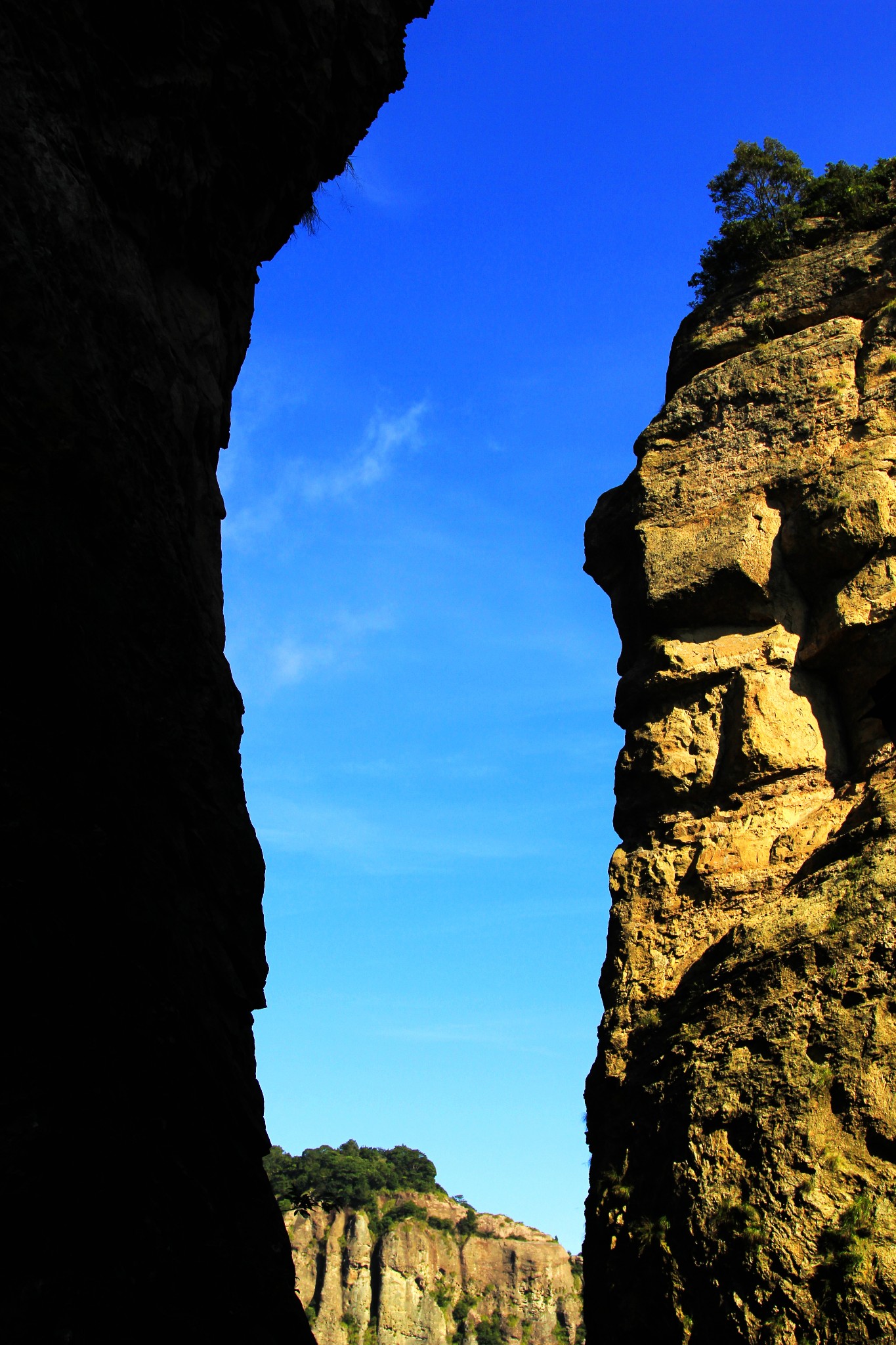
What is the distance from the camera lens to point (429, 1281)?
3231 inches

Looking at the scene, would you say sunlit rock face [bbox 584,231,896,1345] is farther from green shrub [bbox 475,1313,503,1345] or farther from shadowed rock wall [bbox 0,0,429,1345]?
green shrub [bbox 475,1313,503,1345]

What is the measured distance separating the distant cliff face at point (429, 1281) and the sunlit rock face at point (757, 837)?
68459 millimetres

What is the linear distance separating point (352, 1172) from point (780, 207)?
87.5 m

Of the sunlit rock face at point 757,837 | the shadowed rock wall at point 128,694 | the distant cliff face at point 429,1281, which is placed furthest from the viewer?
the distant cliff face at point 429,1281

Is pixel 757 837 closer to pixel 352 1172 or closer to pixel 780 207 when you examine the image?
pixel 780 207

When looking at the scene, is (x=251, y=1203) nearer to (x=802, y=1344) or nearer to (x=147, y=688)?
(x=147, y=688)

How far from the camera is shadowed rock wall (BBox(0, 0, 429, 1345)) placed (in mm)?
6762

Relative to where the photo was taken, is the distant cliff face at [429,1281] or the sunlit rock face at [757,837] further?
the distant cliff face at [429,1281]

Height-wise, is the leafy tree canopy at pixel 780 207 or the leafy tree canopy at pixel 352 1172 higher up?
the leafy tree canopy at pixel 780 207

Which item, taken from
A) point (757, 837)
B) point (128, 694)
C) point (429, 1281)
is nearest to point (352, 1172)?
point (429, 1281)

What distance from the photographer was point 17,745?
7254 mm

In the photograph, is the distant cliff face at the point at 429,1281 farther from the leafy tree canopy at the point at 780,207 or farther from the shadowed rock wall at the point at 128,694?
the shadowed rock wall at the point at 128,694

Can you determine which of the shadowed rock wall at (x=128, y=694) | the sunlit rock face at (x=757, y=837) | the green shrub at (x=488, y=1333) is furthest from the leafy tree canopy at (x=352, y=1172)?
the shadowed rock wall at (x=128, y=694)

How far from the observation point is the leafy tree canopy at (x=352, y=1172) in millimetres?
88750
